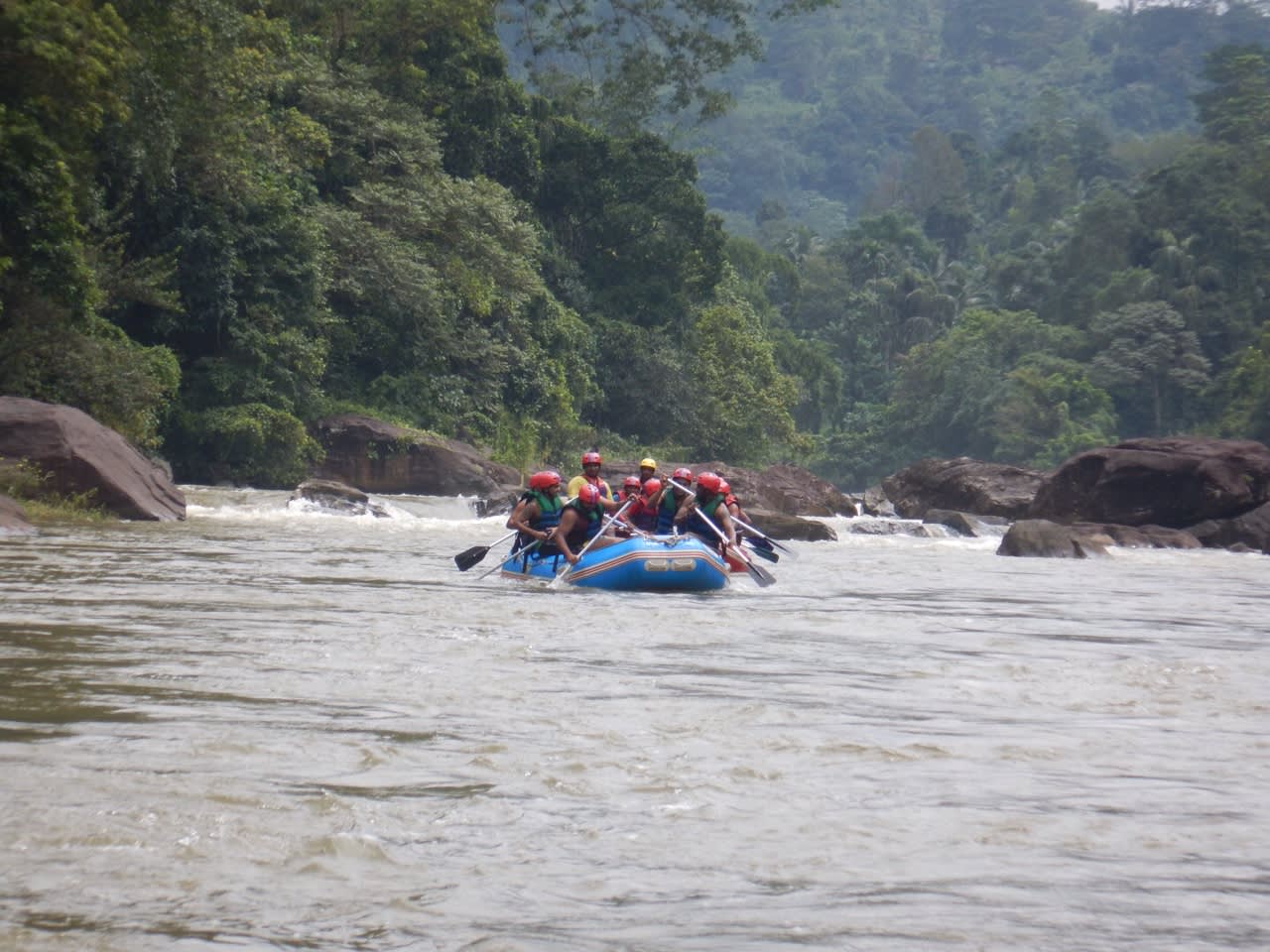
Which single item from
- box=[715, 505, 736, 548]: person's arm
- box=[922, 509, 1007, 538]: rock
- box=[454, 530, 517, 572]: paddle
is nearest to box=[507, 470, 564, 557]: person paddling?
box=[454, 530, 517, 572]: paddle

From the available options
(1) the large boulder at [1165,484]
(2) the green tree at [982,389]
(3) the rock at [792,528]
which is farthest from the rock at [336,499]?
(2) the green tree at [982,389]

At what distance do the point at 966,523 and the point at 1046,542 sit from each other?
5.74 m

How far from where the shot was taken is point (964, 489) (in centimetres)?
3098

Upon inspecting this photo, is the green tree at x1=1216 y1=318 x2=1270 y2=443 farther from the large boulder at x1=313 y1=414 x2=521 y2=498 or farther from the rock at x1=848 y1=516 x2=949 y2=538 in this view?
the large boulder at x1=313 y1=414 x2=521 y2=498

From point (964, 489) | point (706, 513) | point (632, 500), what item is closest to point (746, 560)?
point (706, 513)

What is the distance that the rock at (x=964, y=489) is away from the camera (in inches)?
1183

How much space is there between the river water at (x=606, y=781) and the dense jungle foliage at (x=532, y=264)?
11.1 m

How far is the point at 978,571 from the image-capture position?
57.1 ft

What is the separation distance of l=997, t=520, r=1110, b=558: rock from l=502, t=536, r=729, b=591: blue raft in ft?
30.2

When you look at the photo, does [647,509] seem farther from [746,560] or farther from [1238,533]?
[1238,533]

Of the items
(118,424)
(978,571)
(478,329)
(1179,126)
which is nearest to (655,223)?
(478,329)

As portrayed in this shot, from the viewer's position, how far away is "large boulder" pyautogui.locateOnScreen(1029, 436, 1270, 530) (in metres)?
25.4

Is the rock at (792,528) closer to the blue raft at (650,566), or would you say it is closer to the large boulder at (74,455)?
the large boulder at (74,455)

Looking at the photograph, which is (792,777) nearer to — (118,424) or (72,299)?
(72,299)
